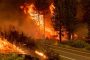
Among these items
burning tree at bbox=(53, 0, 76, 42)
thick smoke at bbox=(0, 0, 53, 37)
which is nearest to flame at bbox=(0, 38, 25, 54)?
thick smoke at bbox=(0, 0, 53, 37)

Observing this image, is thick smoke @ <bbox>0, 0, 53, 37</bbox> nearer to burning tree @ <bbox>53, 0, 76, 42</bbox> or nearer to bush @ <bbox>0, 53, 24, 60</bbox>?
bush @ <bbox>0, 53, 24, 60</bbox>

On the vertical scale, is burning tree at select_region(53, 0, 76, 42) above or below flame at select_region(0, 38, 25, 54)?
above

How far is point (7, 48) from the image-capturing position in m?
5.80

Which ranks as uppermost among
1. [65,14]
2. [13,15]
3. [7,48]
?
[65,14]

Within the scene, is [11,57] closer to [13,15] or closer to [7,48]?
[7,48]

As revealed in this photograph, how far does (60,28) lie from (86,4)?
600 centimetres

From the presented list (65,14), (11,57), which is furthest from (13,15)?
(65,14)

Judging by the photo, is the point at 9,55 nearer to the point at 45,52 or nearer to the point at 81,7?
the point at 45,52

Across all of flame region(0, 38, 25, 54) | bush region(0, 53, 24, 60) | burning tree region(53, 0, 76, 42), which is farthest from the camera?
burning tree region(53, 0, 76, 42)

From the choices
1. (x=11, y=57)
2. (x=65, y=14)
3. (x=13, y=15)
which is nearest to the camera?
(x=11, y=57)

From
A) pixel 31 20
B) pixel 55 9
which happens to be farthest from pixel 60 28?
pixel 31 20

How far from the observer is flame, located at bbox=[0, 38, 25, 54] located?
5699 millimetres

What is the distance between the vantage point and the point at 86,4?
46938mm

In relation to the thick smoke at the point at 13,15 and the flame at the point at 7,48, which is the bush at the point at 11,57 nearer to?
the flame at the point at 7,48
